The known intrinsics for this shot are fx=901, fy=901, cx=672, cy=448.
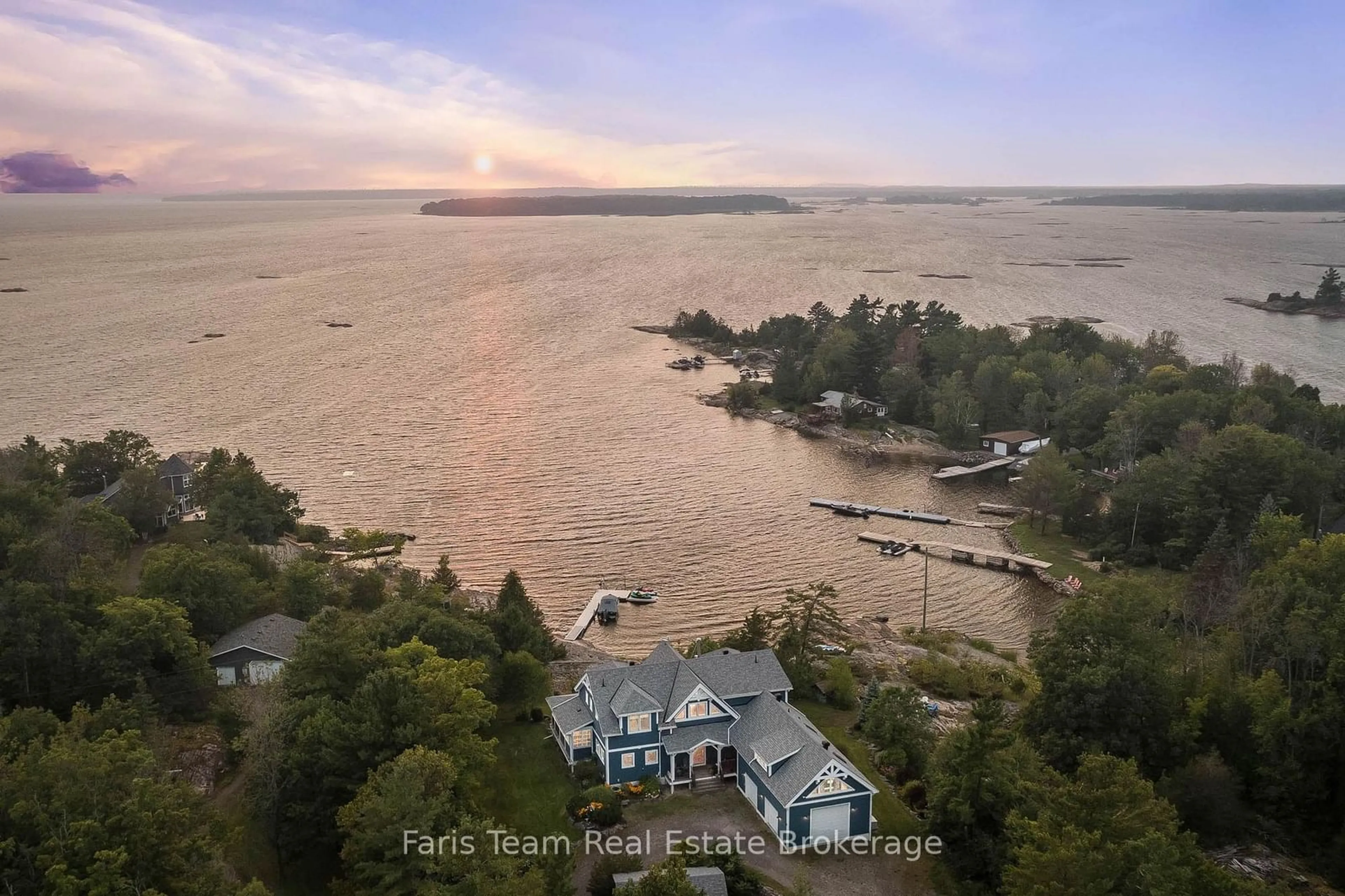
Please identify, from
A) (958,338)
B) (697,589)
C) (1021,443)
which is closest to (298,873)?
(697,589)

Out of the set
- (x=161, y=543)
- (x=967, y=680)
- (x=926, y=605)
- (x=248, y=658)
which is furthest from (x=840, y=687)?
(x=161, y=543)

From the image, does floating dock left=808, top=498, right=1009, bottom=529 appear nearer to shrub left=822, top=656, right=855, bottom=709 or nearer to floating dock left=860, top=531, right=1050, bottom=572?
floating dock left=860, top=531, right=1050, bottom=572

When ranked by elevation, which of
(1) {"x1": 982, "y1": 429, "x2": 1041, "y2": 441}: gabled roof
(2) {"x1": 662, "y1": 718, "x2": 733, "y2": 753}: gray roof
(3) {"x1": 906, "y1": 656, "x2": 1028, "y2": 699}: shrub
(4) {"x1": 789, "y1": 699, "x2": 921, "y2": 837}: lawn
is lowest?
(3) {"x1": 906, "y1": 656, "x2": 1028, "y2": 699}: shrub

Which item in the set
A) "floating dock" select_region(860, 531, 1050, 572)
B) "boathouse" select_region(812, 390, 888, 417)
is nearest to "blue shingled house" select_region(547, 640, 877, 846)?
"floating dock" select_region(860, 531, 1050, 572)

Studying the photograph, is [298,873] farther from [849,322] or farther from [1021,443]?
[849,322]

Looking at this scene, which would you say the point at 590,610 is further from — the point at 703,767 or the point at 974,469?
the point at 974,469

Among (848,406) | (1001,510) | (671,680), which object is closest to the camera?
(671,680)
